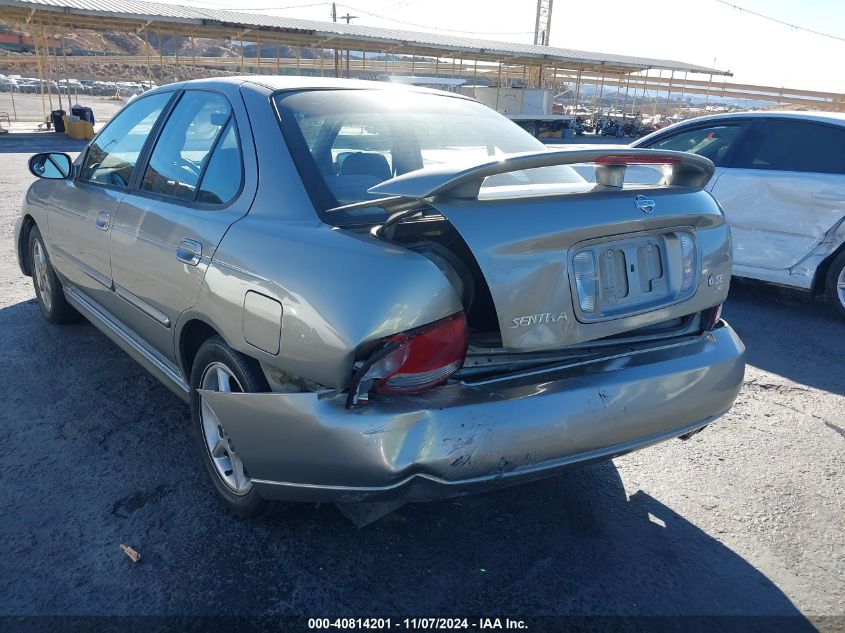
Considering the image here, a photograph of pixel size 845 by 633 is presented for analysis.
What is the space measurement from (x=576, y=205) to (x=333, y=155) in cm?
95

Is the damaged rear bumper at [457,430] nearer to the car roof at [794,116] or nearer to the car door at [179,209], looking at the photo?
the car door at [179,209]

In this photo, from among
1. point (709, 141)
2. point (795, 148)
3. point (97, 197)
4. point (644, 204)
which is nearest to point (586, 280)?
point (644, 204)

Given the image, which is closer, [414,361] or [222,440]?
[414,361]

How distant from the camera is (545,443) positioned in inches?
79.7

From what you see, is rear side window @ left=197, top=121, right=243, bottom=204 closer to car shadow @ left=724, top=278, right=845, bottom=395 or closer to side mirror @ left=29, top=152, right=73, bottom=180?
side mirror @ left=29, top=152, right=73, bottom=180

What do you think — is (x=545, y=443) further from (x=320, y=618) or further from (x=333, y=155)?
(x=333, y=155)

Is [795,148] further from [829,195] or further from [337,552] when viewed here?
[337,552]

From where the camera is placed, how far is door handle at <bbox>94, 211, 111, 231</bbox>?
3.31 metres

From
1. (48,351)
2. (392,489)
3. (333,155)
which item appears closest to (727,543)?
(392,489)

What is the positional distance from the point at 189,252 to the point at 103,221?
42.9 inches

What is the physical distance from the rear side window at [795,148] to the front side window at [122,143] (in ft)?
15.3

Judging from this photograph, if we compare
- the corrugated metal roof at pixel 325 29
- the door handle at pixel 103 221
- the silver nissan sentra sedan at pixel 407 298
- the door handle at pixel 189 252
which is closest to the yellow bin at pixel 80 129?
the corrugated metal roof at pixel 325 29

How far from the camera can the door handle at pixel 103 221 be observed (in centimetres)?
331

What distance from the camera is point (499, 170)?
202 cm
